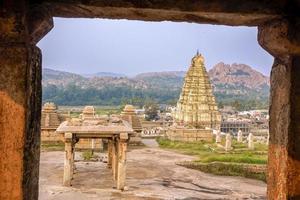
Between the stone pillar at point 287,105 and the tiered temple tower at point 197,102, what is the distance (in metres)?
26.0

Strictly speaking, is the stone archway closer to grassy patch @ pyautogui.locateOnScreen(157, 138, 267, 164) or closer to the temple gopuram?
grassy patch @ pyautogui.locateOnScreen(157, 138, 267, 164)

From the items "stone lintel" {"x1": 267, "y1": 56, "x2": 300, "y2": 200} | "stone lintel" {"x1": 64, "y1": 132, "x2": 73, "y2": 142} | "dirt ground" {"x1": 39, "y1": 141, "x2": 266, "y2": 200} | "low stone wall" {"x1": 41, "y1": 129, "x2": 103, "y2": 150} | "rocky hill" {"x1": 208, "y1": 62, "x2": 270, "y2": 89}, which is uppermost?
"rocky hill" {"x1": 208, "y1": 62, "x2": 270, "y2": 89}

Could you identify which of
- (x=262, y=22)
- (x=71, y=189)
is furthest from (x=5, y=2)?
(x=71, y=189)

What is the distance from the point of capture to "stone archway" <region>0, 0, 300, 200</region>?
279cm

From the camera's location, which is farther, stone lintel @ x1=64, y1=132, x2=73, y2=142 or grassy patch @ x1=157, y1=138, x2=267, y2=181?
grassy patch @ x1=157, y1=138, x2=267, y2=181

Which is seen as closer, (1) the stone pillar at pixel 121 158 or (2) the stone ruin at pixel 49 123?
(1) the stone pillar at pixel 121 158

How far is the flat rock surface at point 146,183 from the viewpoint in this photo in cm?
1142

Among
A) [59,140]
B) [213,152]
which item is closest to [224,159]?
[213,152]

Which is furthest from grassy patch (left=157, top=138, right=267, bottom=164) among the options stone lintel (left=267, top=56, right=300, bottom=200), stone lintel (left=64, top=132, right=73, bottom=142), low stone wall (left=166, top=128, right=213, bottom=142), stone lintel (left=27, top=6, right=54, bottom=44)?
stone lintel (left=27, top=6, right=54, bottom=44)

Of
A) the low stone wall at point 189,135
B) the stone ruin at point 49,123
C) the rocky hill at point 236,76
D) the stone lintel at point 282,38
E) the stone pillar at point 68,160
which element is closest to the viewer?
the stone lintel at point 282,38

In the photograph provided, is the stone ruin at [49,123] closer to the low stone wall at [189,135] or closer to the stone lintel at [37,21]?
the low stone wall at [189,135]

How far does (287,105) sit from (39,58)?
1.86m

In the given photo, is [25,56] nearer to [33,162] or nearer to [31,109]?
[31,109]

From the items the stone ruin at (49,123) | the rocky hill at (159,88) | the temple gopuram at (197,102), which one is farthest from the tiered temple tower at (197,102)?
the rocky hill at (159,88)
